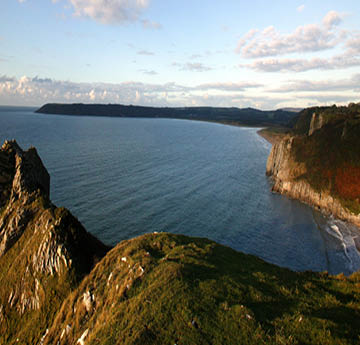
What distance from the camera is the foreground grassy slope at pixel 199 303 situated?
14.5m

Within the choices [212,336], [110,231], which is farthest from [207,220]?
[212,336]

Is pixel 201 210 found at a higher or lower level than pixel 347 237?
higher

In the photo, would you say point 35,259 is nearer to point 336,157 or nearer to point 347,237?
point 347,237

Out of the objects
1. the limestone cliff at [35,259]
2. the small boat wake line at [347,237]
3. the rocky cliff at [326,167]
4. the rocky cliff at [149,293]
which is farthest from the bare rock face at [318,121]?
the limestone cliff at [35,259]

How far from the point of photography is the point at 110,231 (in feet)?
159

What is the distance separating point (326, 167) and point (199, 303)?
74.5m

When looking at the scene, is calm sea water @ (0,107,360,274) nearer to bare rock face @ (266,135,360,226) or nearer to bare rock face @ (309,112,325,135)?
bare rock face @ (266,135,360,226)

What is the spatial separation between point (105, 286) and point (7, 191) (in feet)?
96.5

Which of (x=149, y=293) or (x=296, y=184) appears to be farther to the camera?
(x=296, y=184)

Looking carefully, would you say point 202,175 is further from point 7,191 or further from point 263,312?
point 263,312

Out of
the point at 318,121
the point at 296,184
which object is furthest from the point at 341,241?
the point at 318,121

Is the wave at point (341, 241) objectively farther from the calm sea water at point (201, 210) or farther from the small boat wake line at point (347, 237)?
the calm sea water at point (201, 210)

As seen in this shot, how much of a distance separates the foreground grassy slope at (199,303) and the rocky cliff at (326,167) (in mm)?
49600

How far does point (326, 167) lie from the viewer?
76500 millimetres
